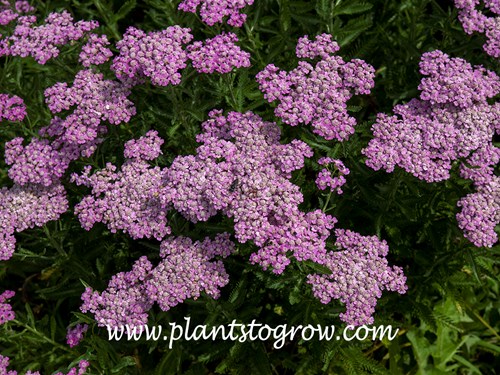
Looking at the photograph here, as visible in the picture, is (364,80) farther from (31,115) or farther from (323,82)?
(31,115)

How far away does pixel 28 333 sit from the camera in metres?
5.87

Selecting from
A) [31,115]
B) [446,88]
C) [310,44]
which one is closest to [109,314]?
[31,115]

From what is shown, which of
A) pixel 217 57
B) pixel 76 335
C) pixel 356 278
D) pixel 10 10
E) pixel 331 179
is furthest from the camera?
pixel 10 10

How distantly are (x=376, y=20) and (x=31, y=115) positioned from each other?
4.58m

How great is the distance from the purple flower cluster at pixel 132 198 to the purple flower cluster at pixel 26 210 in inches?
12.2

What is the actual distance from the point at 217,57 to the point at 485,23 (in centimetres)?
268

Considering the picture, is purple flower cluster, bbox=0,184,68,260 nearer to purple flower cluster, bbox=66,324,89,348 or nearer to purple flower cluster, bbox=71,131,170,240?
purple flower cluster, bbox=71,131,170,240

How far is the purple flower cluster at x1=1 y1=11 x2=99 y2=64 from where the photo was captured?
5.62m

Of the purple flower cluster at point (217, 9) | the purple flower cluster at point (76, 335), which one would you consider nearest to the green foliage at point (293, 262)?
the purple flower cluster at point (76, 335)

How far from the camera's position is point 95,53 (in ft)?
18.4

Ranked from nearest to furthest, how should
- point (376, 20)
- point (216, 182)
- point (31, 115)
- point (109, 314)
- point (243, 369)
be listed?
point (216, 182)
point (109, 314)
point (243, 369)
point (31, 115)
point (376, 20)

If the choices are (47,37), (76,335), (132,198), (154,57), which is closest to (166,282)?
(132,198)

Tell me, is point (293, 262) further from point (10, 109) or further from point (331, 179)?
point (10, 109)

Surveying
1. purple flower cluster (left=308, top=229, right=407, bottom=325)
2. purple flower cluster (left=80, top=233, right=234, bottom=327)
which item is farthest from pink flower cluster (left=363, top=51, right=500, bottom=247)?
purple flower cluster (left=80, top=233, right=234, bottom=327)
